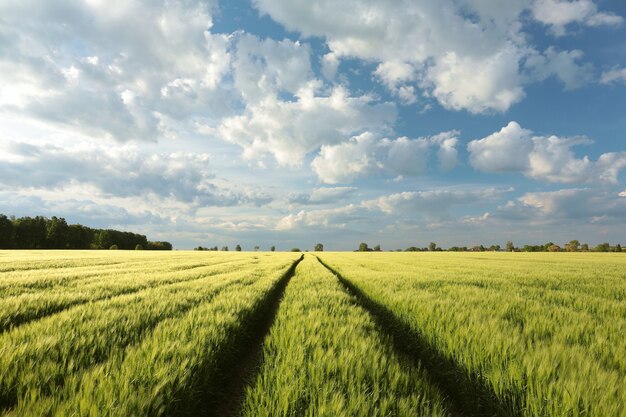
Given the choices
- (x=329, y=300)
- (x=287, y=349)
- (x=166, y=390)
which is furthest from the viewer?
(x=329, y=300)

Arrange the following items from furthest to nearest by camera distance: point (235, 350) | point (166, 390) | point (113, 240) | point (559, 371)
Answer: point (113, 240), point (235, 350), point (559, 371), point (166, 390)

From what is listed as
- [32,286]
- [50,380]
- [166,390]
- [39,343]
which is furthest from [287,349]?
[32,286]

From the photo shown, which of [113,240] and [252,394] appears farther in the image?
[113,240]

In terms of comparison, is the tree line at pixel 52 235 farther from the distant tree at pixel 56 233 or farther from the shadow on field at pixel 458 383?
the shadow on field at pixel 458 383

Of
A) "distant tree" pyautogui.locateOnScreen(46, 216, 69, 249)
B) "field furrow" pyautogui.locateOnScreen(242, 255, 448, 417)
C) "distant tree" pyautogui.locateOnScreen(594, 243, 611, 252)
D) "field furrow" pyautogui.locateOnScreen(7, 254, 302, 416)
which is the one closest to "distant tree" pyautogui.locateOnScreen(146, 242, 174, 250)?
"distant tree" pyautogui.locateOnScreen(46, 216, 69, 249)

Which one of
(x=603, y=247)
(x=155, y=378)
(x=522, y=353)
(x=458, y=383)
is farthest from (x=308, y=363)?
(x=603, y=247)

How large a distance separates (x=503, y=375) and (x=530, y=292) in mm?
8402

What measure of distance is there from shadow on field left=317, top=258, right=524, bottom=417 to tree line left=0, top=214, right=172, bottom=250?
396 feet

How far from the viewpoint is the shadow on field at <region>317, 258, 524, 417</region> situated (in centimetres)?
332

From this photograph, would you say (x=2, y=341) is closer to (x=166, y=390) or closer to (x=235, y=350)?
(x=166, y=390)

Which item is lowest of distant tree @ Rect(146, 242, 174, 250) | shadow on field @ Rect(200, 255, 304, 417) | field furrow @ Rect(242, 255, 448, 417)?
distant tree @ Rect(146, 242, 174, 250)

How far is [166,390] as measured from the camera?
9.77 feet

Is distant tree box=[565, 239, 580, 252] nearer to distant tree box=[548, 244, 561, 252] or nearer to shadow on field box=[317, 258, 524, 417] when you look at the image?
distant tree box=[548, 244, 561, 252]

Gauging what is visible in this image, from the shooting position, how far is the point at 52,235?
94.9 m
